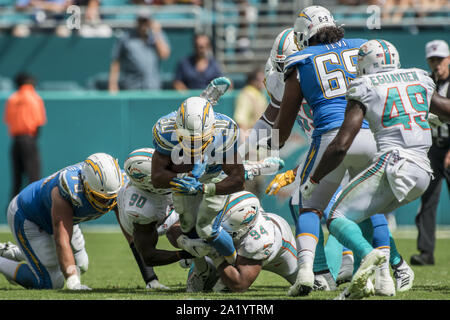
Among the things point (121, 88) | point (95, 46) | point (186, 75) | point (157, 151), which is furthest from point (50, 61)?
point (157, 151)

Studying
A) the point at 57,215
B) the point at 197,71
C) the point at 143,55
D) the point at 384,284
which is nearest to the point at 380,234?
the point at 384,284

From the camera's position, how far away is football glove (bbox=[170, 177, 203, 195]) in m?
5.49

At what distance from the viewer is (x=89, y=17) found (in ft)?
44.6

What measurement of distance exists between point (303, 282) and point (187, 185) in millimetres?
1033

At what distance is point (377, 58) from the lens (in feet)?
17.8

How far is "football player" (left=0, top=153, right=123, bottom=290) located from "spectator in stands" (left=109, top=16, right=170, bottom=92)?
5849mm

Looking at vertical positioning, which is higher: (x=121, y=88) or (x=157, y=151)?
(x=157, y=151)

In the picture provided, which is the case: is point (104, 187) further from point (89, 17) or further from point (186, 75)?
point (89, 17)

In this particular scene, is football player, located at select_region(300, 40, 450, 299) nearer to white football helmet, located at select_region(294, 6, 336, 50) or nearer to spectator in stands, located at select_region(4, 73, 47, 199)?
white football helmet, located at select_region(294, 6, 336, 50)

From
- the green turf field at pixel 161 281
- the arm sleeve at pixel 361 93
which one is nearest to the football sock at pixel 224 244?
the green turf field at pixel 161 281

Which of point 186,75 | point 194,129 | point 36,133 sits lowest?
point 36,133

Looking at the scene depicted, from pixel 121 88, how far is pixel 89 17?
1.51m

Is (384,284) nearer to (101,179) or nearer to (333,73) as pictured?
(333,73)
